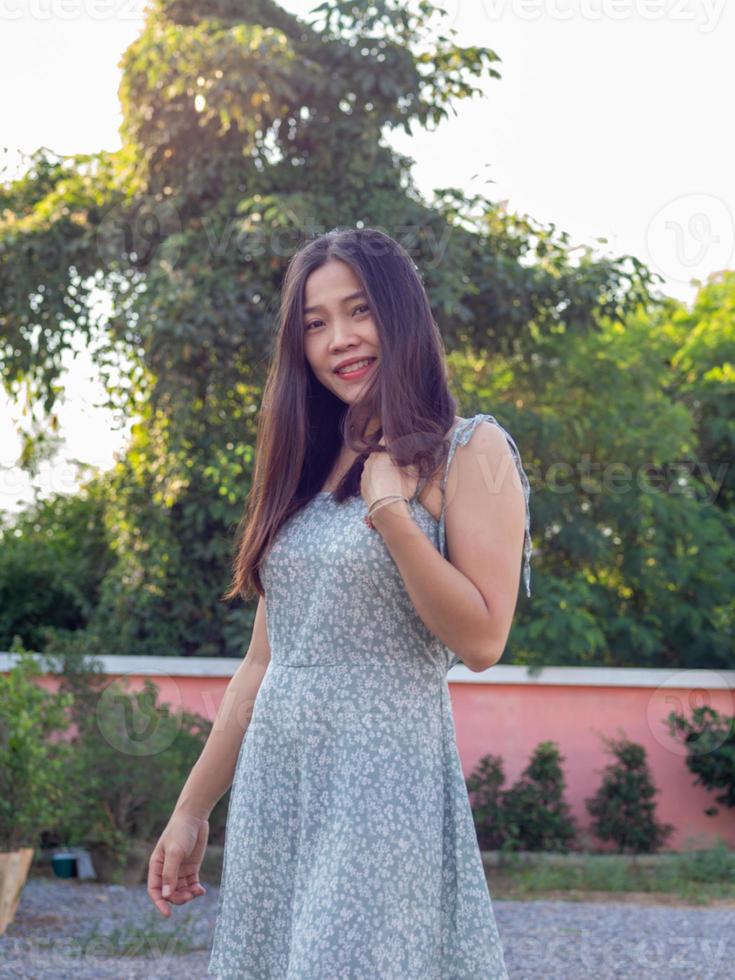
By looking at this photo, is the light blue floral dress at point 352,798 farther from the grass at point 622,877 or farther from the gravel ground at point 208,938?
the grass at point 622,877

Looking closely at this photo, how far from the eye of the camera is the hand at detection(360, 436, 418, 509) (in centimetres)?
167

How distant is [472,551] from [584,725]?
9035mm

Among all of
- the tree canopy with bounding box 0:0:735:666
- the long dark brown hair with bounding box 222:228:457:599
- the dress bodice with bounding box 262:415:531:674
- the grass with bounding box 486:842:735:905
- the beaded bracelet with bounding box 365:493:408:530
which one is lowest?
the grass with bounding box 486:842:735:905


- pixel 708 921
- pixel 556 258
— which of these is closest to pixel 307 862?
pixel 708 921

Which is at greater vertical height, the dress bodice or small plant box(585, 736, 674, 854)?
the dress bodice

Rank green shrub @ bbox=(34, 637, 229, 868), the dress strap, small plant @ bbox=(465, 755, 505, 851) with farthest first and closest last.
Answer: small plant @ bbox=(465, 755, 505, 851) → green shrub @ bbox=(34, 637, 229, 868) → the dress strap

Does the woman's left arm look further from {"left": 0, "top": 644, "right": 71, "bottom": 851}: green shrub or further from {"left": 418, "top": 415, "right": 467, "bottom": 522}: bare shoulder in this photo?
{"left": 0, "top": 644, "right": 71, "bottom": 851}: green shrub

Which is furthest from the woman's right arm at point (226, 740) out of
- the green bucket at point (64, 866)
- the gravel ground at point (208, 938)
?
the green bucket at point (64, 866)

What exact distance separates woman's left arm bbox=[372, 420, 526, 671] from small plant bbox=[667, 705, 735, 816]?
346 inches

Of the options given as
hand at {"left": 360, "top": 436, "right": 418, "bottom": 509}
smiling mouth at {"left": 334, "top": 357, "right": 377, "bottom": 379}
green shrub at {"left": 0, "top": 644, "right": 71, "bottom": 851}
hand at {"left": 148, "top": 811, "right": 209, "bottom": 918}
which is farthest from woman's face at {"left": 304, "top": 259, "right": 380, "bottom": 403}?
green shrub at {"left": 0, "top": 644, "right": 71, "bottom": 851}

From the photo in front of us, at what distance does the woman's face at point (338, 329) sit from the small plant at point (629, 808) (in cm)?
840

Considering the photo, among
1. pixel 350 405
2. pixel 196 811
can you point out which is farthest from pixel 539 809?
pixel 350 405

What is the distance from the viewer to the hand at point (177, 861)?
2000 mm

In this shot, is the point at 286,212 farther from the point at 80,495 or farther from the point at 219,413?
the point at 80,495
